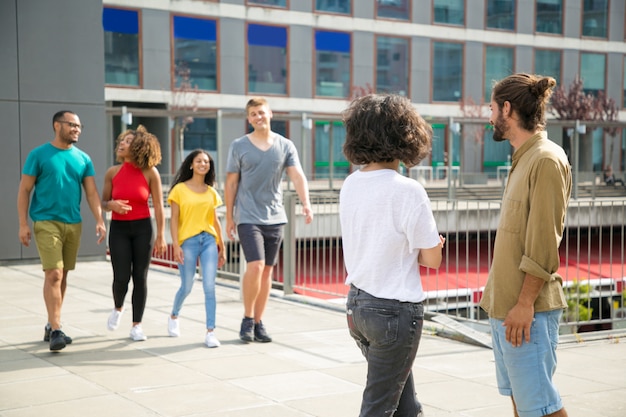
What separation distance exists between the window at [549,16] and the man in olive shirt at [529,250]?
1699 inches

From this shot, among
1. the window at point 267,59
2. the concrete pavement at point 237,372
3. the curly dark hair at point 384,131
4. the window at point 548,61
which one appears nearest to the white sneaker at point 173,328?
the concrete pavement at point 237,372

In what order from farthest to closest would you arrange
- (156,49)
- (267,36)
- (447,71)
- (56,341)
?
1. (447,71)
2. (267,36)
3. (156,49)
4. (56,341)

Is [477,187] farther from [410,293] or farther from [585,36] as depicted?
[410,293]

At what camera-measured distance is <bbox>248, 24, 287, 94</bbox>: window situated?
3775cm

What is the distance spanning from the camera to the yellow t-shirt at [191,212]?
738cm

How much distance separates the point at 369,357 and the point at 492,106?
1.10 meters

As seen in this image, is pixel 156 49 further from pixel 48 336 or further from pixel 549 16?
pixel 48 336

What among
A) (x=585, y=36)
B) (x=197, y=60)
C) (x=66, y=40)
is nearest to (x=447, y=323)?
(x=66, y=40)

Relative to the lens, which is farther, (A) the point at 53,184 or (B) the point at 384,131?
(A) the point at 53,184

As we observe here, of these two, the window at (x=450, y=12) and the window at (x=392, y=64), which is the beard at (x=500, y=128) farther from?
the window at (x=450, y=12)

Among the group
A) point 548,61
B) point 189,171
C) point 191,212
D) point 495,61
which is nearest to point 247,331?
point 191,212

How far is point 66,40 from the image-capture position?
13.2m

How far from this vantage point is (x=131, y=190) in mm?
7246

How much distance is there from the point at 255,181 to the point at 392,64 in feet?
114
